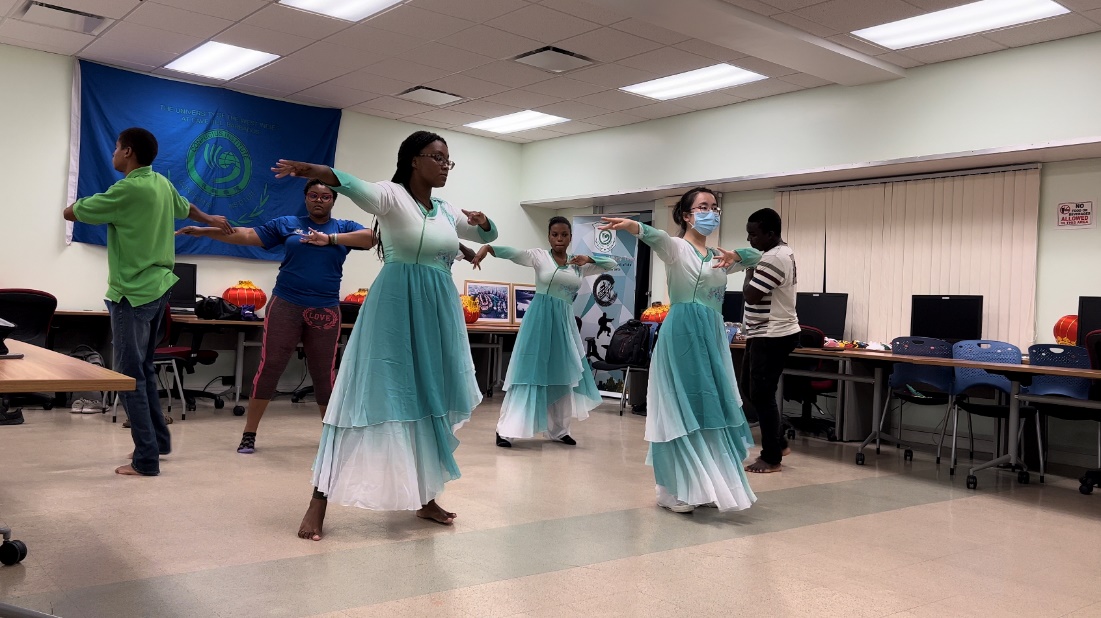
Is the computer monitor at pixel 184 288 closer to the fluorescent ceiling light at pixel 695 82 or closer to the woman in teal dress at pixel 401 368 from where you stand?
the fluorescent ceiling light at pixel 695 82

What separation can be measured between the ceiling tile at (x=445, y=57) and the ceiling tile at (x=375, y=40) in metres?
0.10

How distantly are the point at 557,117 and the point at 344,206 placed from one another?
257cm

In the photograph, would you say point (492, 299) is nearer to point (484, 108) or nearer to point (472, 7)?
point (484, 108)

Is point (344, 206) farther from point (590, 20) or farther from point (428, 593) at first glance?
point (428, 593)

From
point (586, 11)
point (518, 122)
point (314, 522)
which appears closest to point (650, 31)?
point (586, 11)

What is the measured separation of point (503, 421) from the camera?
6.19 meters

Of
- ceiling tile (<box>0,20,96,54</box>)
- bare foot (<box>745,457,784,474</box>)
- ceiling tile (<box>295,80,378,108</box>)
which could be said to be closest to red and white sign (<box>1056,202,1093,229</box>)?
bare foot (<box>745,457,784,474</box>)

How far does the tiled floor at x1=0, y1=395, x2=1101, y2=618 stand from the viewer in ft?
9.20

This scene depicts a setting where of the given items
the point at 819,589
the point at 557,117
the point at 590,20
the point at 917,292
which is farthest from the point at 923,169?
the point at 819,589

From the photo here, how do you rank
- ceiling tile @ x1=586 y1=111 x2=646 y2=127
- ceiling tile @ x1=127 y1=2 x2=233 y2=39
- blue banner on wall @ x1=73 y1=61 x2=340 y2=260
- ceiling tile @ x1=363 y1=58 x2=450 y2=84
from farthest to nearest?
ceiling tile @ x1=586 y1=111 x2=646 y2=127, blue banner on wall @ x1=73 y1=61 x2=340 y2=260, ceiling tile @ x1=363 y1=58 x2=450 y2=84, ceiling tile @ x1=127 y1=2 x2=233 y2=39

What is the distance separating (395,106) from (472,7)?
3331 mm

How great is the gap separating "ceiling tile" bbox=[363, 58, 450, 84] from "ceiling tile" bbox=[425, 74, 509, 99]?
0.44 ft

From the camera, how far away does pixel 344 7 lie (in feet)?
21.4

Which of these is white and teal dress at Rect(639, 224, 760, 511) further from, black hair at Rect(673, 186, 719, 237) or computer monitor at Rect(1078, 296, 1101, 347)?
computer monitor at Rect(1078, 296, 1101, 347)
